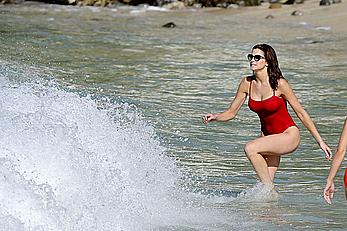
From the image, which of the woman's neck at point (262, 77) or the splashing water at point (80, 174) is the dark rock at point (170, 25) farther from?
the woman's neck at point (262, 77)

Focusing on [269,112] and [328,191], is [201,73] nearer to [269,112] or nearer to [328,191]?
[269,112]

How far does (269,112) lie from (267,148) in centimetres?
35

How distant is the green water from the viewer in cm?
944

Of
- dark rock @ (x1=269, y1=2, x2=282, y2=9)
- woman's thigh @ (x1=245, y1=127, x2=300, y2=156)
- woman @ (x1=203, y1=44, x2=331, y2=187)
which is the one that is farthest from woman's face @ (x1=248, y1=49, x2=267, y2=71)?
dark rock @ (x1=269, y1=2, x2=282, y2=9)

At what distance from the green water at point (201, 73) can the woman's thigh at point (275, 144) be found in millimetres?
445

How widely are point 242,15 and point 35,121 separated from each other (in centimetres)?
2030

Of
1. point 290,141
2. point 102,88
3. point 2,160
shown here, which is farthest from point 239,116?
point 2,160

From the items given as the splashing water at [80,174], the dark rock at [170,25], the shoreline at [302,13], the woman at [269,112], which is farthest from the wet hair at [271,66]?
the dark rock at [170,25]

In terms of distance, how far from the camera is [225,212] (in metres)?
8.33

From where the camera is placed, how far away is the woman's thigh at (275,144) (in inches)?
341

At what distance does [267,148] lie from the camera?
866 cm

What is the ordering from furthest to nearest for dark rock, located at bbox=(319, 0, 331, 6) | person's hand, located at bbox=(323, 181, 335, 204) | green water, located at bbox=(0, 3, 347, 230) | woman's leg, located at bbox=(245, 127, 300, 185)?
dark rock, located at bbox=(319, 0, 331, 6)
green water, located at bbox=(0, 3, 347, 230)
woman's leg, located at bbox=(245, 127, 300, 185)
person's hand, located at bbox=(323, 181, 335, 204)

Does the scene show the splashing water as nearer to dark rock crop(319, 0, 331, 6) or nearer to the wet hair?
the wet hair

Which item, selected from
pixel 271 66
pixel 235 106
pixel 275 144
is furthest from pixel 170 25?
pixel 275 144
